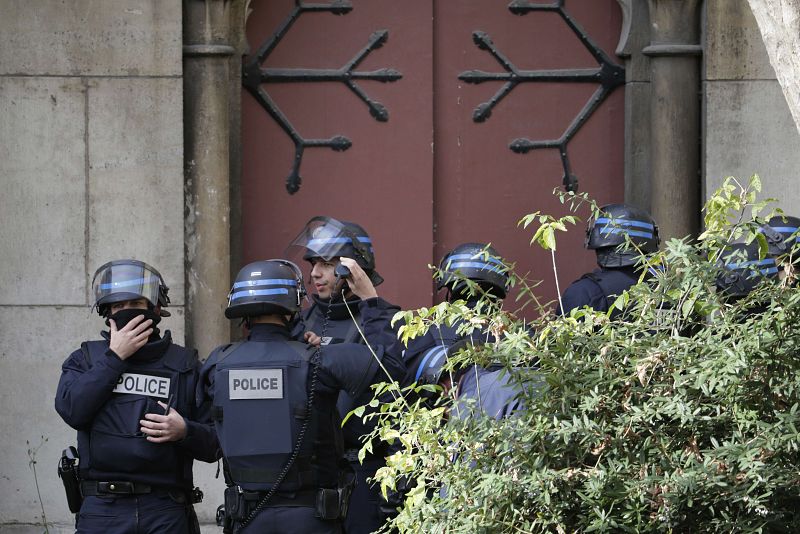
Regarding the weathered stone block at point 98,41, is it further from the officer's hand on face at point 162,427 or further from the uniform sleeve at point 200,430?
the officer's hand on face at point 162,427

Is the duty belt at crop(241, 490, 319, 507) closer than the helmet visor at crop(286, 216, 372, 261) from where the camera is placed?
Yes

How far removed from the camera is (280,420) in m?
5.21

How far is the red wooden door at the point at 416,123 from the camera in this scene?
26.8ft

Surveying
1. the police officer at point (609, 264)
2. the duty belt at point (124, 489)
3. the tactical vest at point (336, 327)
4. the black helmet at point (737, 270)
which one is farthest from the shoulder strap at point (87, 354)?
the black helmet at point (737, 270)

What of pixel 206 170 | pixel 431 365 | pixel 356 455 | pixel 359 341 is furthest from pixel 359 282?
pixel 206 170

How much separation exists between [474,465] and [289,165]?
4.71 metres

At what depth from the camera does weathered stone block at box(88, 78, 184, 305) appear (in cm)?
769

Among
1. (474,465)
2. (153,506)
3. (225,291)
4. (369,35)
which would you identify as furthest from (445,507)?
(369,35)

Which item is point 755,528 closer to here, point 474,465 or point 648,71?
point 474,465

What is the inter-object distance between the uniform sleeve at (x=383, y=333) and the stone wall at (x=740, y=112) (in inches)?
107

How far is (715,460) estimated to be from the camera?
3.43 meters

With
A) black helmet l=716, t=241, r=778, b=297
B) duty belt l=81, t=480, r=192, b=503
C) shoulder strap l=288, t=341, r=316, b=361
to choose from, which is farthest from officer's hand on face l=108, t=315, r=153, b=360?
black helmet l=716, t=241, r=778, b=297

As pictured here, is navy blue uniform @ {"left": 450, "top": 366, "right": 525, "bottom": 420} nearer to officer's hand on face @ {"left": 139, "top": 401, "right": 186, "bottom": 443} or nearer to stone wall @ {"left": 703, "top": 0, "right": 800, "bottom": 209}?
officer's hand on face @ {"left": 139, "top": 401, "right": 186, "bottom": 443}

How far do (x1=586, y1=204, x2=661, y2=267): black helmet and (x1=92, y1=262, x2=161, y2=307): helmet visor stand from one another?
83.9 inches
